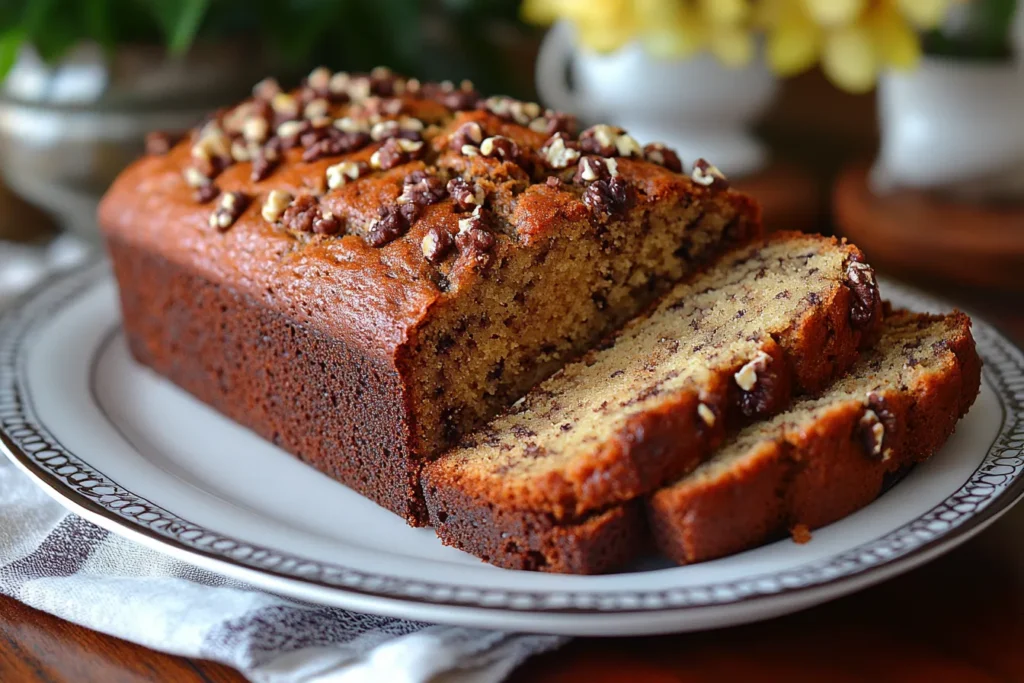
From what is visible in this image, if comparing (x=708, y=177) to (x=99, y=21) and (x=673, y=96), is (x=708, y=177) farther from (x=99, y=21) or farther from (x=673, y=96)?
(x=99, y=21)

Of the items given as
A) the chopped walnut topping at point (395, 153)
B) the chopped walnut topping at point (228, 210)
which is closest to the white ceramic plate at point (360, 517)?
the chopped walnut topping at point (228, 210)

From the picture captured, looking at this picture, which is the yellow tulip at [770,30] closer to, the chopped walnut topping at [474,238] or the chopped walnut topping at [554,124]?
the chopped walnut topping at [554,124]

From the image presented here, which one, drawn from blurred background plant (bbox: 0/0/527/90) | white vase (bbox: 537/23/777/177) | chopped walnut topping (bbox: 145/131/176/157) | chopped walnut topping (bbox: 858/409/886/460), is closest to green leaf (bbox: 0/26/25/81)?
blurred background plant (bbox: 0/0/527/90)

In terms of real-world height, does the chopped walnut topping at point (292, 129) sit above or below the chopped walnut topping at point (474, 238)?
below

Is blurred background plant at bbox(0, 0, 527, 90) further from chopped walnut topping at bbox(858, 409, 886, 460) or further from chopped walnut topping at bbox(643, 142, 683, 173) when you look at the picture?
chopped walnut topping at bbox(858, 409, 886, 460)

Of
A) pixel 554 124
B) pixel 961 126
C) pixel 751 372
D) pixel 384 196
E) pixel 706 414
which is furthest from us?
pixel 961 126

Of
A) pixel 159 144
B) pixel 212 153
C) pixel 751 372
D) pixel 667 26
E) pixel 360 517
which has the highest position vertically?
pixel 667 26

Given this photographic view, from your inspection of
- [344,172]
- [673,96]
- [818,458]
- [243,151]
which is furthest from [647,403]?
[673,96]
